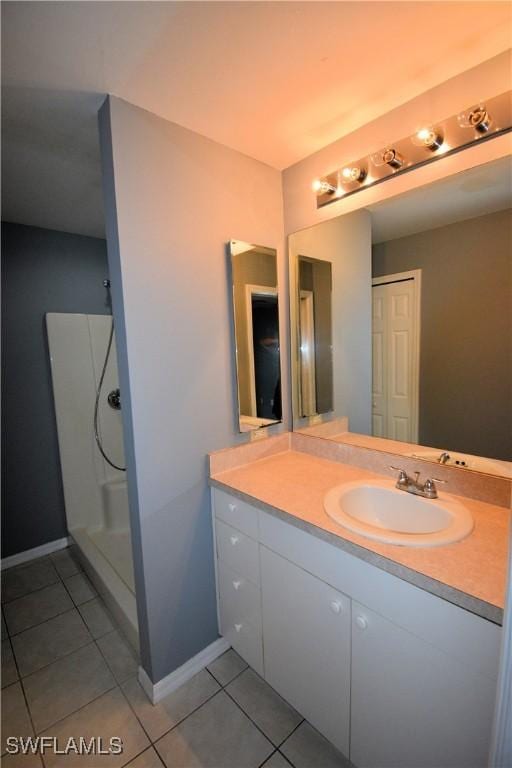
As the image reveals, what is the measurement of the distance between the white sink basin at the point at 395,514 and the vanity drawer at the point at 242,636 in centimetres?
67

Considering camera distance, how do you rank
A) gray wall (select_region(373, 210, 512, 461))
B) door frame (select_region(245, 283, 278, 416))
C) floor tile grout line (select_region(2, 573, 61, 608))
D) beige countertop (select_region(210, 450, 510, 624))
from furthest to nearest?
floor tile grout line (select_region(2, 573, 61, 608))
door frame (select_region(245, 283, 278, 416))
gray wall (select_region(373, 210, 512, 461))
beige countertop (select_region(210, 450, 510, 624))

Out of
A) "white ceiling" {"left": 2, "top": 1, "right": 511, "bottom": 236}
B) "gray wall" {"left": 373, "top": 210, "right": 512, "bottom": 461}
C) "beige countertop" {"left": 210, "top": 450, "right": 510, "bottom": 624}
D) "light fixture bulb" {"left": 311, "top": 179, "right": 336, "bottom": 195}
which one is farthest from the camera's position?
"light fixture bulb" {"left": 311, "top": 179, "right": 336, "bottom": 195}

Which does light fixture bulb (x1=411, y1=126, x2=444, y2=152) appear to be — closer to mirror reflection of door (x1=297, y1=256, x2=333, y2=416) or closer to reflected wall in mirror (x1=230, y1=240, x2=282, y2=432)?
mirror reflection of door (x1=297, y1=256, x2=333, y2=416)

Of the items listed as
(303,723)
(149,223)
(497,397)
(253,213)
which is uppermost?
(253,213)

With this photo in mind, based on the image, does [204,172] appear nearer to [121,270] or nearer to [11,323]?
[121,270]

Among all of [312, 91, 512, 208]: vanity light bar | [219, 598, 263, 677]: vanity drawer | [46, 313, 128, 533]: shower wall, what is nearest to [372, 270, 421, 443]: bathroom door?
[312, 91, 512, 208]: vanity light bar

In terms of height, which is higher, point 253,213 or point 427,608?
point 253,213

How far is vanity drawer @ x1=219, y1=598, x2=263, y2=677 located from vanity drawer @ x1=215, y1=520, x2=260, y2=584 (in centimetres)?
22

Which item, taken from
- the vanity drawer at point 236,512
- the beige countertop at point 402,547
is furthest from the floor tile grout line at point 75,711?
the beige countertop at point 402,547

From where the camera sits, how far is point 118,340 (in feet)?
4.22

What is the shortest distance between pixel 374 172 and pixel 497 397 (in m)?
1.03

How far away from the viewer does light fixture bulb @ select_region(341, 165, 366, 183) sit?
1.39 meters

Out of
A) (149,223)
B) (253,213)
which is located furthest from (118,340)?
(253,213)

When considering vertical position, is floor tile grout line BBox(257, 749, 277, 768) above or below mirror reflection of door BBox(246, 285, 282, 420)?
below
